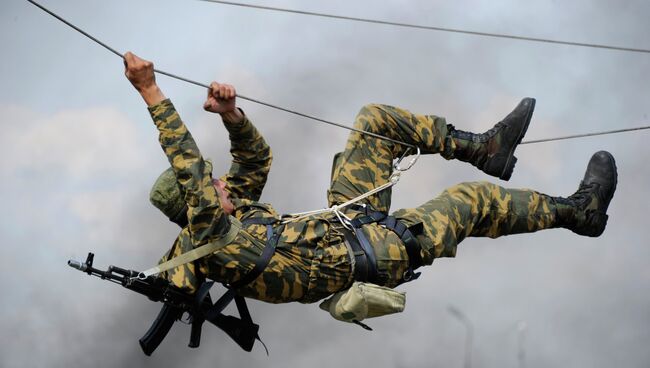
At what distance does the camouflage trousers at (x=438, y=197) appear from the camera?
1441 cm

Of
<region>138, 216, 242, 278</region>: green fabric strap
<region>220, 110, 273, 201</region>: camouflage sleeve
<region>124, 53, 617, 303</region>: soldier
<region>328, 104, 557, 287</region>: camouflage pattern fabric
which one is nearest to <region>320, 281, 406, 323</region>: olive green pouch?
<region>124, 53, 617, 303</region>: soldier

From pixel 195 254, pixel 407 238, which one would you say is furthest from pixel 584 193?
pixel 195 254

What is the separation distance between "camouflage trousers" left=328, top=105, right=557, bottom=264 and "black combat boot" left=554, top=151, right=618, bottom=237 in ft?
0.55

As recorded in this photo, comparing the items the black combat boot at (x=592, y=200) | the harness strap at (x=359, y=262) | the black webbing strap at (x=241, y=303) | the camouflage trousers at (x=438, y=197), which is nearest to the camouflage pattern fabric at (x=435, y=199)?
the camouflage trousers at (x=438, y=197)

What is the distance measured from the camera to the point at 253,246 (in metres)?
13.7

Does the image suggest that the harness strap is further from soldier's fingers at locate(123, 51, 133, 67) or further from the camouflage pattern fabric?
soldier's fingers at locate(123, 51, 133, 67)

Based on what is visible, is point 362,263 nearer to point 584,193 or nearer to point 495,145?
point 495,145

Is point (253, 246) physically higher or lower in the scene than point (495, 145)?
lower

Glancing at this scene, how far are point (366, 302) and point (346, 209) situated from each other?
1.24 meters

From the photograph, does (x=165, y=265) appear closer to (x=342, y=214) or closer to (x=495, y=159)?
(x=342, y=214)

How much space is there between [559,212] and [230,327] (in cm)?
327

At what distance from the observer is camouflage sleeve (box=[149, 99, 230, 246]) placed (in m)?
13.2

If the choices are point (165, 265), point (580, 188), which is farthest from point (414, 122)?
point (165, 265)

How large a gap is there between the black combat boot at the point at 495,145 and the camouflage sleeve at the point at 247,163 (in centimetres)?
182
